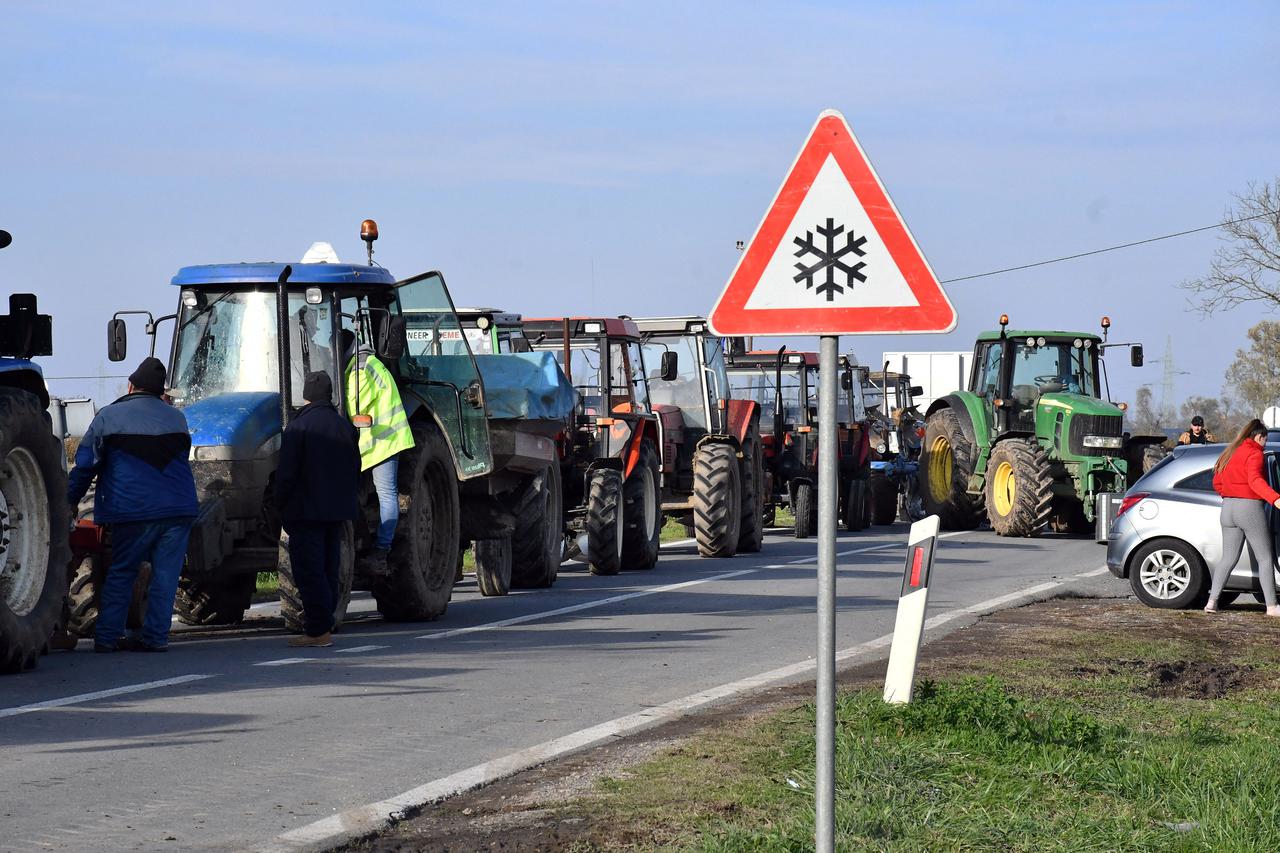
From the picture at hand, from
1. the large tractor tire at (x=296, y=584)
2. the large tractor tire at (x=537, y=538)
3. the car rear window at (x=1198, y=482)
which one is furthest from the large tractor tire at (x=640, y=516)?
the large tractor tire at (x=296, y=584)

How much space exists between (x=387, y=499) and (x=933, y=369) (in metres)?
41.8

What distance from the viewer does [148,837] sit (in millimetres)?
6262

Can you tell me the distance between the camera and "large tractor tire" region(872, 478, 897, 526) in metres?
33.8

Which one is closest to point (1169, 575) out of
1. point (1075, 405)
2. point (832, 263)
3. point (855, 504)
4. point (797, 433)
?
point (832, 263)

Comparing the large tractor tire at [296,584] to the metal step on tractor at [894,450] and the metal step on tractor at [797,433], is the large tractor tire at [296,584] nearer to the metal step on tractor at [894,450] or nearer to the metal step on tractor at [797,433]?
the metal step on tractor at [797,433]

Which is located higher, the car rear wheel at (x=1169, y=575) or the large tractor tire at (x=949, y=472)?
the large tractor tire at (x=949, y=472)

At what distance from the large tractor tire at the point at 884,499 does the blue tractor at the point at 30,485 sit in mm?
23704

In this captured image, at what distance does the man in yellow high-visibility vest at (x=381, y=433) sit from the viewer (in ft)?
44.2

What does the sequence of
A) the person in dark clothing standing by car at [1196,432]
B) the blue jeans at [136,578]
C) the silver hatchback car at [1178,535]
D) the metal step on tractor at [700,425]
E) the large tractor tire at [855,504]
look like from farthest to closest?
the large tractor tire at [855,504] < the person in dark clothing standing by car at [1196,432] < the metal step on tractor at [700,425] < the silver hatchback car at [1178,535] < the blue jeans at [136,578]

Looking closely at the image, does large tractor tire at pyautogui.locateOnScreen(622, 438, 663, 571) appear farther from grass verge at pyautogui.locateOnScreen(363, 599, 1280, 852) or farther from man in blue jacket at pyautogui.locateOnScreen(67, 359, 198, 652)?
grass verge at pyautogui.locateOnScreen(363, 599, 1280, 852)

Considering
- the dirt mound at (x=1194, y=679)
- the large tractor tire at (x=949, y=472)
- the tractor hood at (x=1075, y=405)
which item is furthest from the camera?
the large tractor tire at (x=949, y=472)

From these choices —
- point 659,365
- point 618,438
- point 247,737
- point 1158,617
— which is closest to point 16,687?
point 247,737

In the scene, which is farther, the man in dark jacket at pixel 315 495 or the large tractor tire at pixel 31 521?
the man in dark jacket at pixel 315 495

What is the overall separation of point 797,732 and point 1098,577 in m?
12.2
